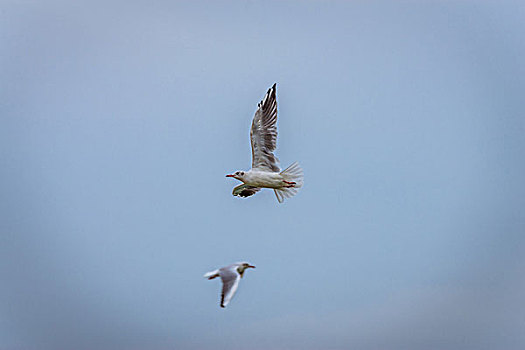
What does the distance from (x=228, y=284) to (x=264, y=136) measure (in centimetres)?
344

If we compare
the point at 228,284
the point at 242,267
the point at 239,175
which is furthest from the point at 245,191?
the point at 228,284

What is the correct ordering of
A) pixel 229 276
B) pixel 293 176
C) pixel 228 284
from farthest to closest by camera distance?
Answer: pixel 293 176 → pixel 229 276 → pixel 228 284

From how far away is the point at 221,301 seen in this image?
5.94 metres

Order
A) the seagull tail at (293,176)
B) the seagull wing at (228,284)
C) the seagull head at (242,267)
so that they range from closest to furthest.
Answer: the seagull wing at (228,284)
the seagull head at (242,267)
the seagull tail at (293,176)

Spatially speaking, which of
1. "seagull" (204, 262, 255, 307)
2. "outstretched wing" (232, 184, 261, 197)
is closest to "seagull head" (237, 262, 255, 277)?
"seagull" (204, 262, 255, 307)

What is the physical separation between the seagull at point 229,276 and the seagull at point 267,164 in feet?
8.72

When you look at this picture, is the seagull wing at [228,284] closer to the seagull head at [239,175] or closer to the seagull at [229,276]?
the seagull at [229,276]

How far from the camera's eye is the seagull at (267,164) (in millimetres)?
9266

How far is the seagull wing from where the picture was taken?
19.8ft

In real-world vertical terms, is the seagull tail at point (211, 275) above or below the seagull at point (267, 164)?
below

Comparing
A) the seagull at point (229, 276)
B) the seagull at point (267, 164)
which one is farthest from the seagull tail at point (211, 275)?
the seagull at point (267, 164)

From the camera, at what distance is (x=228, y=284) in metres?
6.35

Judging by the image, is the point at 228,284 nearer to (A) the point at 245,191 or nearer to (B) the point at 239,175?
(B) the point at 239,175

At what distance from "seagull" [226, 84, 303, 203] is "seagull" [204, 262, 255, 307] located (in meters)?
2.66
